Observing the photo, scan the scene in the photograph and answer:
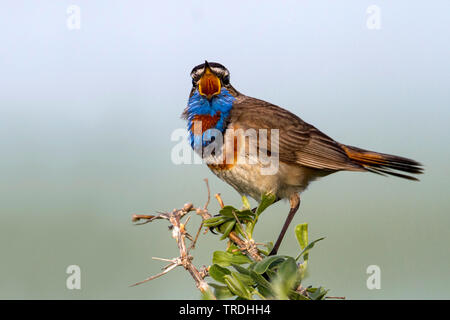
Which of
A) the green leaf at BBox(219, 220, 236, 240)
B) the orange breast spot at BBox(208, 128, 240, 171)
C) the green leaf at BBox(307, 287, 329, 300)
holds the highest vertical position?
the orange breast spot at BBox(208, 128, 240, 171)

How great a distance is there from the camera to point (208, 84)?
4.00 meters

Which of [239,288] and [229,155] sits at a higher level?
[229,155]

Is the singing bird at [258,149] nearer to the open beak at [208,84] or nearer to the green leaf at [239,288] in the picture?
the open beak at [208,84]

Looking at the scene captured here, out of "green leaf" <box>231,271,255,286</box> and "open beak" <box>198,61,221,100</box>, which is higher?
"open beak" <box>198,61,221,100</box>

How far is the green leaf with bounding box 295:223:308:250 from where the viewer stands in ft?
7.28

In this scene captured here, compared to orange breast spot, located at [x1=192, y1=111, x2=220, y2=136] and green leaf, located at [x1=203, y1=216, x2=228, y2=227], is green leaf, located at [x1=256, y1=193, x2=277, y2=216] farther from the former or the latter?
orange breast spot, located at [x1=192, y1=111, x2=220, y2=136]

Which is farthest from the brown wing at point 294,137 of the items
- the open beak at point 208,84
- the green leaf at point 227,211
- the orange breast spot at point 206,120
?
the green leaf at point 227,211

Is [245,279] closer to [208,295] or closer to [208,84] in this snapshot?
[208,295]

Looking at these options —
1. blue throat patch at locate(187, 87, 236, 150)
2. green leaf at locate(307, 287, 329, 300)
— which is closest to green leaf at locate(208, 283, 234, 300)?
green leaf at locate(307, 287, 329, 300)

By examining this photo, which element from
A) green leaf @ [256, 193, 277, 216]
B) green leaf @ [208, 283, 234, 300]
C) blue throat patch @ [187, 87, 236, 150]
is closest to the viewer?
green leaf @ [208, 283, 234, 300]

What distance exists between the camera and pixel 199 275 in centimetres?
211

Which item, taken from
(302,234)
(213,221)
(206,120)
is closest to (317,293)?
(302,234)

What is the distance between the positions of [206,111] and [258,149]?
0.50 metres

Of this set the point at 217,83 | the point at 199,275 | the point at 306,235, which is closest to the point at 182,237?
the point at 199,275
